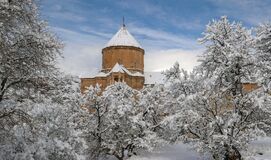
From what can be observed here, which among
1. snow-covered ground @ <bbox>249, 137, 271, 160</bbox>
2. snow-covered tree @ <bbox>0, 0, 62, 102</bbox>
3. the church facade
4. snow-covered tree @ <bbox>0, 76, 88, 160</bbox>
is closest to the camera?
snow-covered tree @ <bbox>0, 0, 62, 102</bbox>

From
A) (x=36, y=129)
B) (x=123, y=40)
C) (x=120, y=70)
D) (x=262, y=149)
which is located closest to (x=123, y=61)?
(x=120, y=70)

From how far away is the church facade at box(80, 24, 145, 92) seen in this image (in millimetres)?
53594

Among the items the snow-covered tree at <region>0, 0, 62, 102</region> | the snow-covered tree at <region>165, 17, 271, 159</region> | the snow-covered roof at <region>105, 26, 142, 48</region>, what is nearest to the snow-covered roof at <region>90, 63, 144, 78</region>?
the snow-covered roof at <region>105, 26, 142, 48</region>

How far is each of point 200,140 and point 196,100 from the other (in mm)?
2375

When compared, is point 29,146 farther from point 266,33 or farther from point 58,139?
point 266,33

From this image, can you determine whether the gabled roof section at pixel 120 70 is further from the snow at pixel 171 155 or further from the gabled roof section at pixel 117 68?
the snow at pixel 171 155

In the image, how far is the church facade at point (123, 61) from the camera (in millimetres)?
53594

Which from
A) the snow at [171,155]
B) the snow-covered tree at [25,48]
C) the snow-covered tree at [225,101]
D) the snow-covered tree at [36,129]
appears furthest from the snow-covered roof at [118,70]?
the snow-covered tree at [25,48]

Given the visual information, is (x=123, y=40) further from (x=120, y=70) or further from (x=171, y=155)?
(x=171, y=155)

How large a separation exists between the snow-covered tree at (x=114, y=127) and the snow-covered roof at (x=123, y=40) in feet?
84.7

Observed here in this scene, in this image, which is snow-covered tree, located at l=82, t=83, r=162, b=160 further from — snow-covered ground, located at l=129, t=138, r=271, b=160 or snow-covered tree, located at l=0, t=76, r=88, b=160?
snow-covered tree, located at l=0, t=76, r=88, b=160

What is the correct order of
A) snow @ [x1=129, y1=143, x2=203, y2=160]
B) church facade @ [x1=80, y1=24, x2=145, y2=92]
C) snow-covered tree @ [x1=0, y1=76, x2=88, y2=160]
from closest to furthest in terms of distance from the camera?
snow-covered tree @ [x1=0, y1=76, x2=88, y2=160] → snow @ [x1=129, y1=143, x2=203, y2=160] → church facade @ [x1=80, y1=24, x2=145, y2=92]

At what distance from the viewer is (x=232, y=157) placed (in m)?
21.5

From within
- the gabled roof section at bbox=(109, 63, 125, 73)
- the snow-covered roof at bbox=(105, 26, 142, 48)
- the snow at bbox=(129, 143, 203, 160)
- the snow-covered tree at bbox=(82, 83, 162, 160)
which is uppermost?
the snow-covered roof at bbox=(105, 26, 142, 48)
